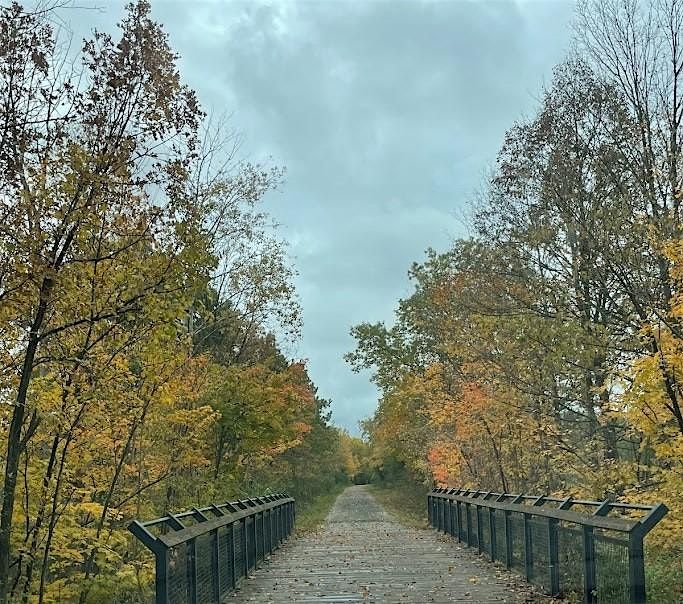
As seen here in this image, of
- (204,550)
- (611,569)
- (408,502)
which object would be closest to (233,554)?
(204,550)

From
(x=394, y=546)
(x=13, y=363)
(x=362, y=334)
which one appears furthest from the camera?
(x=362, y=334)

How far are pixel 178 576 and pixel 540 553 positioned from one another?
406 cm

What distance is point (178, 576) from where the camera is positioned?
6.38 metres

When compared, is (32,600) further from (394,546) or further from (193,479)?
(193,479)

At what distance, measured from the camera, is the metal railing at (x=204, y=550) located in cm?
588

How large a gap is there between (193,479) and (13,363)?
11594 millimetres

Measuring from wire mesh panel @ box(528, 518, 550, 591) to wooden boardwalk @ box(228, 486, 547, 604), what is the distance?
0.65 feet

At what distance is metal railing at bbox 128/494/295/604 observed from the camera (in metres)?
5.88

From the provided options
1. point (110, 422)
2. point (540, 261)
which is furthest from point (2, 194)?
point (540, 261)

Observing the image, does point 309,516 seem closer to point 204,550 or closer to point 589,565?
point 204,550

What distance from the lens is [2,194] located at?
6.43 meters

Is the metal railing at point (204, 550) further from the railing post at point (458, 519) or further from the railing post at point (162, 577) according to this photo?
the railing post at point (458, 519)

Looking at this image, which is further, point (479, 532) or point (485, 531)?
point (479, 532)

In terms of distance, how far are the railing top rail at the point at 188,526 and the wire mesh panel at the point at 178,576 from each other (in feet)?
0.41
